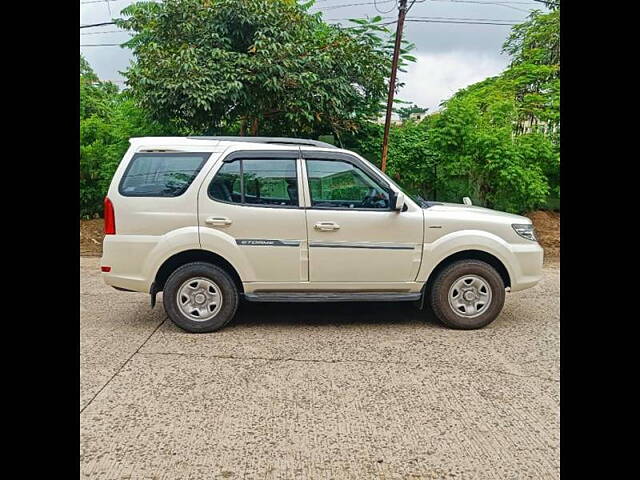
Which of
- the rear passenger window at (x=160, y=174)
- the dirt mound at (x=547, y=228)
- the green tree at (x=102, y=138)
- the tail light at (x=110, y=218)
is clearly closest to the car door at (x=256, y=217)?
the rear passenger window at (x=160, y=174)

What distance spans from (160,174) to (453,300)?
3194 mm

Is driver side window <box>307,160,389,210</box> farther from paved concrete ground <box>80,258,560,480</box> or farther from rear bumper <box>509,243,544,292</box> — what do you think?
rear bumper <box>509,243,544,292</box>

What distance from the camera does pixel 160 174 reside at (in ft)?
17.8

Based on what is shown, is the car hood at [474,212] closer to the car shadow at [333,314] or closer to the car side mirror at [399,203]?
the car side mirror at [399,203]

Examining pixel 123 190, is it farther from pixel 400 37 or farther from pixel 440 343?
pixel 400 37

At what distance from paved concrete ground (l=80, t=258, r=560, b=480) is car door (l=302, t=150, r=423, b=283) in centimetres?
63

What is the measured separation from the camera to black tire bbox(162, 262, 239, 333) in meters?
5.37

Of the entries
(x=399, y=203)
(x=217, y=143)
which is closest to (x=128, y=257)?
(x=217, y=143)

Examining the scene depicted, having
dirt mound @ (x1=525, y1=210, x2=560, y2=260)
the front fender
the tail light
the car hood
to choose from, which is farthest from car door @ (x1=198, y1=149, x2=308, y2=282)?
dirt mound @ (x1=525, y1=210, x2=560, y2=260)

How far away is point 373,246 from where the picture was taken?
5.45m
